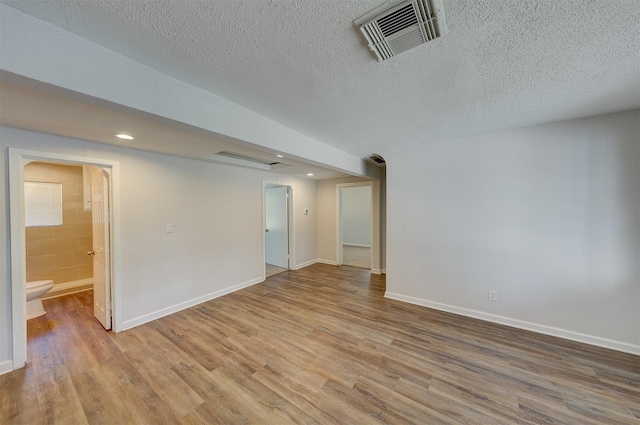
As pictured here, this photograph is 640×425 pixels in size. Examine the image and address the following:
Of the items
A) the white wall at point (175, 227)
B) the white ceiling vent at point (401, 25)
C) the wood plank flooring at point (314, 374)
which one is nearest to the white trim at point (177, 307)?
the white wall at point (175, 227)

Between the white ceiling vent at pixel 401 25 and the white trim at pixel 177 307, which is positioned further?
the white trim at pixel 177 307

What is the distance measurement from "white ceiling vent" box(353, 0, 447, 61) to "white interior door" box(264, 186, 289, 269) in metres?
4.31

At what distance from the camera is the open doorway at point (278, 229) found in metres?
5.40

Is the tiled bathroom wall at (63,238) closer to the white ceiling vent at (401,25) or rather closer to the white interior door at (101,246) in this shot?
the white interior door at (101,246)

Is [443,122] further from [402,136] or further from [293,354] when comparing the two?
[293,354]

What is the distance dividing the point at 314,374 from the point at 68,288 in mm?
4690

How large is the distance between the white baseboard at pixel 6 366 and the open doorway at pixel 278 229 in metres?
3.48

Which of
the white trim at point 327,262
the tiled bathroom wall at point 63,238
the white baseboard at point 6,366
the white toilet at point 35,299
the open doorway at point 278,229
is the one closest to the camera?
the white baseboard at point 6,366

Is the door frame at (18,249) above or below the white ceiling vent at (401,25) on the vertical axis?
below

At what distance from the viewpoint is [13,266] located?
6.82 feet

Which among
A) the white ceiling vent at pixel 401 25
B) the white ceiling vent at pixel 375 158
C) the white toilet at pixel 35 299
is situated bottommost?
the white toilet at pixel 35 299

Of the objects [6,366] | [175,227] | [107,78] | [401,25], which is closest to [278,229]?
[175,227]

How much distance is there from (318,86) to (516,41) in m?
1.18

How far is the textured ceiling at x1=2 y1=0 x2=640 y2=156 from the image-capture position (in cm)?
104
